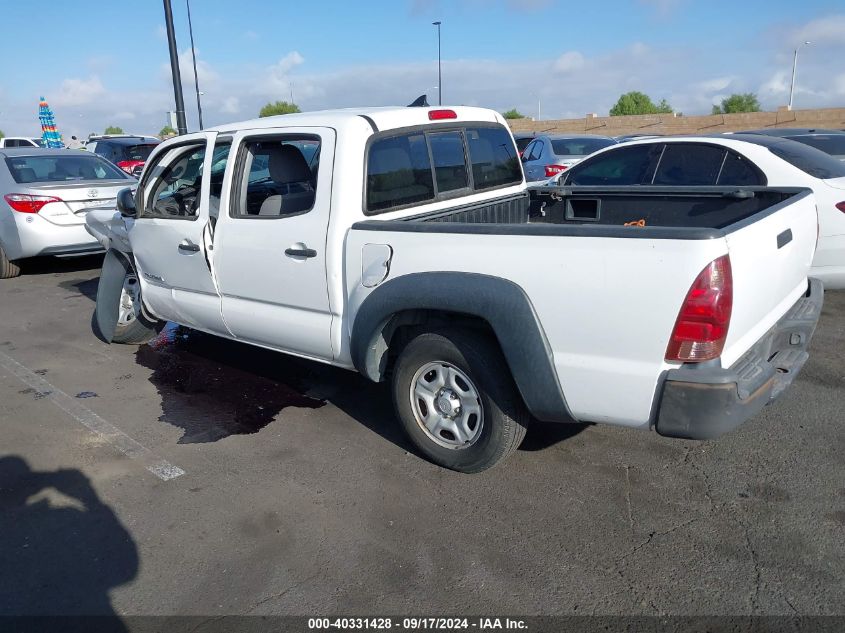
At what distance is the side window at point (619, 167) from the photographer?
7.14 metres

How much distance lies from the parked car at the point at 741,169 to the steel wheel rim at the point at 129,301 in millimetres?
4208

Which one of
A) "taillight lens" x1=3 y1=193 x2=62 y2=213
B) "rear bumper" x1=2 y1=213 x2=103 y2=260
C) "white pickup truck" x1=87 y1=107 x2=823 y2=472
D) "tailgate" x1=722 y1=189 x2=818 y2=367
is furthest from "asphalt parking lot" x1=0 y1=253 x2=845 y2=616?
"taillight lens" x1=3 y1=193 x2=62 y2=213

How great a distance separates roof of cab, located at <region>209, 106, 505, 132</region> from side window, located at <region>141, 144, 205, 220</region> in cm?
56

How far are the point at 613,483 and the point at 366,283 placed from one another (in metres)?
1.71

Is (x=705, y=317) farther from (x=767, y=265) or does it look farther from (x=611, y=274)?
(x=767, y=265)

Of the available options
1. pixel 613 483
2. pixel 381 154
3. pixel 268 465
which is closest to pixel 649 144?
pixel 381 154

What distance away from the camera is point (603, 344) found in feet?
9.96

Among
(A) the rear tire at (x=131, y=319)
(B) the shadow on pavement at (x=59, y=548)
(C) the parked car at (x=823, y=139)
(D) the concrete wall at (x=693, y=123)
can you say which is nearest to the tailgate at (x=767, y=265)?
(B) the shadow on pavement at (x=59, y=548)

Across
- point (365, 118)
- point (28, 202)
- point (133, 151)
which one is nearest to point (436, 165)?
point (365, 118)

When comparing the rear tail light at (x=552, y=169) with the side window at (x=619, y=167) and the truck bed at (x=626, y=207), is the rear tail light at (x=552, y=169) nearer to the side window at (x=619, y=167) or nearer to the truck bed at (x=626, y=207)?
the side window at (x=619, y=167)

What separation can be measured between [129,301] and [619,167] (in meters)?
5.07

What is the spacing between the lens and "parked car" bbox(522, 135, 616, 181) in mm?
12086

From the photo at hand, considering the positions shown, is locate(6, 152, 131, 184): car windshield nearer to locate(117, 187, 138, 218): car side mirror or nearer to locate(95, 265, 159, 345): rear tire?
locate(95, 265, 159, 345): rear tire

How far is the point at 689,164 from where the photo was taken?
6.78 meters
